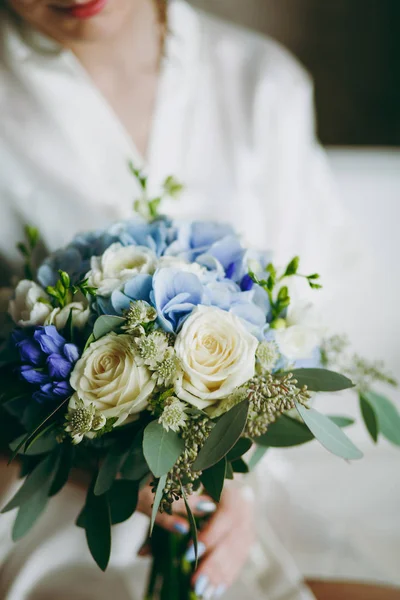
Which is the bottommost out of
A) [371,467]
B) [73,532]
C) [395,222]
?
[371,467]

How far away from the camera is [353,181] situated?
4.39 feet

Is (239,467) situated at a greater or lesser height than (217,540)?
greater

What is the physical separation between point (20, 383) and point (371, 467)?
32.8 inches

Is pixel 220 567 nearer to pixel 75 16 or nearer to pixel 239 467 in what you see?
pixel 239 467

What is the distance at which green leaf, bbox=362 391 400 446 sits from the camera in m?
0.73

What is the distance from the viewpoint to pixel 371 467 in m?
1.16

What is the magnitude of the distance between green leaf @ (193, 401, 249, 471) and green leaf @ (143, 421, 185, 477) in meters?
0.02

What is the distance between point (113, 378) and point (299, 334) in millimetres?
210

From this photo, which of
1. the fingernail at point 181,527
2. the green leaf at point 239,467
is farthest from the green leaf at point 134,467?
the fingernail at point 181,527

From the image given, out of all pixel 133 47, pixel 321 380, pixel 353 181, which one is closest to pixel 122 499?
pixel 321 380

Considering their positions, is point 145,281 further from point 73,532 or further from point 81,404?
point 73,532

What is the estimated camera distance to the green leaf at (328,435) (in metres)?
0.54

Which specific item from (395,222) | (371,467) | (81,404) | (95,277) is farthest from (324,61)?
(81,404)

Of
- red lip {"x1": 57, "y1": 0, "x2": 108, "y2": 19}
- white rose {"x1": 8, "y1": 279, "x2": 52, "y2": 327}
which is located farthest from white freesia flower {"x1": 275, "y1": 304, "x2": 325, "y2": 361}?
red lip {"x1": 57, "y1": 0, "x2": 108, "y2": 19}
